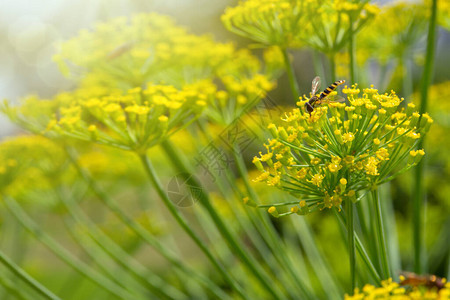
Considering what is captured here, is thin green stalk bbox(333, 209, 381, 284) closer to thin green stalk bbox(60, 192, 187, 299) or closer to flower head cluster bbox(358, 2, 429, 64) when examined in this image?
flower head cluster bbox(358, 2, 429, 64)

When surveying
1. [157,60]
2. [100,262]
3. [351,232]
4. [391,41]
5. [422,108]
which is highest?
[157,60]

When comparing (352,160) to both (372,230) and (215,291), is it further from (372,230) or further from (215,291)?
(215,291)

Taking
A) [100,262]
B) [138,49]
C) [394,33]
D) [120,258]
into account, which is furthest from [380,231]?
[100,262]

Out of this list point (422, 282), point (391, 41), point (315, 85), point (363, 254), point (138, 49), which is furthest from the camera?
point (391, 41)

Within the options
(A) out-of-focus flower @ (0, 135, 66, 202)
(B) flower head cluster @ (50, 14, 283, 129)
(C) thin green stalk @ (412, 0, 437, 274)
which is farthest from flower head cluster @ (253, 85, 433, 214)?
(A) out-of-focus flower @ (0, 135, 66, 202)

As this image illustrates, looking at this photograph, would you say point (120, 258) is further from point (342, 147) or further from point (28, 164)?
point (342, 147)

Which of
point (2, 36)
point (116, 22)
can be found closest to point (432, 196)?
point (116, 22)
